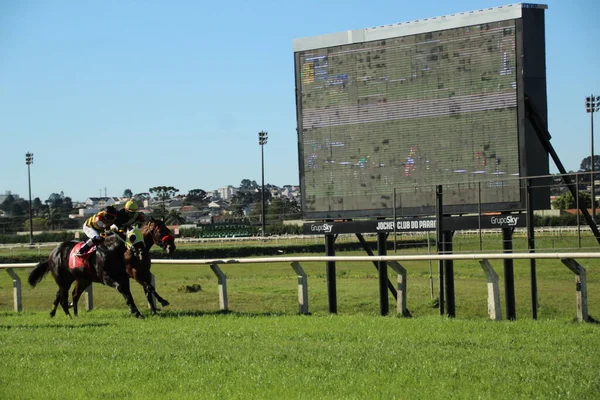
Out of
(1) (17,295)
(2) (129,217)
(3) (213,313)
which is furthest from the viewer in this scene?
(1) (17,295)

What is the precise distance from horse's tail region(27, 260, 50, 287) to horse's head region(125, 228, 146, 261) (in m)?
1.72

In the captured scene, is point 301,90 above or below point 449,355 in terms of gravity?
above

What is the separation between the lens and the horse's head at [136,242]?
13875 millimetres

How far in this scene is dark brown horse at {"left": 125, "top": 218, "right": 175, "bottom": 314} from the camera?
46.5 ft

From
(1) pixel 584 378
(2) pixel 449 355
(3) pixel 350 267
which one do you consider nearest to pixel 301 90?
(2) pixel 449 355

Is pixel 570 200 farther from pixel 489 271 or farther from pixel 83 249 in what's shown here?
pixel 83 249

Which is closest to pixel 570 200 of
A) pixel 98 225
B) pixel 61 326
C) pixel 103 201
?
pixel 98 225

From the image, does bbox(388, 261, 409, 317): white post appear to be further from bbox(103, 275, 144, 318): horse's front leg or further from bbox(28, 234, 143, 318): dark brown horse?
bbox(103, 275, 144, 318): horse's front leg

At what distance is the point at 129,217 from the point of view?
1420 cm

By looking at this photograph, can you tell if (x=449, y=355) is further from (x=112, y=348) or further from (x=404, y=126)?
(x=404, y=126)

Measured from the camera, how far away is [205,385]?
674 centimetres

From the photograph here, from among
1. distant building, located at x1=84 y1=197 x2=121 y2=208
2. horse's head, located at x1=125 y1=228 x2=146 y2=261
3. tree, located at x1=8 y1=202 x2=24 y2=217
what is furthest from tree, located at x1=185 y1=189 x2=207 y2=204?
horse's head, located at x1=125 y1=228 x2=146 y2=261

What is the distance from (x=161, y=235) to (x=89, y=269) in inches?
50.7

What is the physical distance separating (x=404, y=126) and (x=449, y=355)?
23.3 ft
